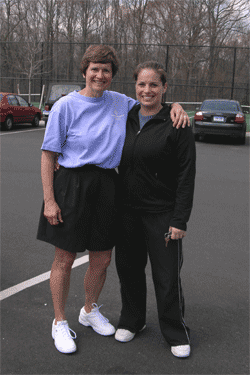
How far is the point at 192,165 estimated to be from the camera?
2.32m

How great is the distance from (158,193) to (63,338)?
110cm

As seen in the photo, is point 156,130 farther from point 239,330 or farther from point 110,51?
point 239,330

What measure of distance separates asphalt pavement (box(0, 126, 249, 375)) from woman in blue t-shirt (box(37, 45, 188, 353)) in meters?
0.21

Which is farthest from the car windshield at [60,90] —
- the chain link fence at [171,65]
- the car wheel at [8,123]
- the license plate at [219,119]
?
the chain link fence at [171,65]

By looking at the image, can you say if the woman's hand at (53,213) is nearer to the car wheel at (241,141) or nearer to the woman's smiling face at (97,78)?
the woman's smiling face at (97,78)

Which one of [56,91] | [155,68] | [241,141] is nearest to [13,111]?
[56,91]

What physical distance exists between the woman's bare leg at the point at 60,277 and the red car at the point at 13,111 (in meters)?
12.7

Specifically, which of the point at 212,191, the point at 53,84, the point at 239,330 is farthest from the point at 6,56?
the point at 239,330

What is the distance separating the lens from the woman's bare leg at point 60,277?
2.49 meters

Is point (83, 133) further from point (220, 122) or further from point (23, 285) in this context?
point (220, 122)

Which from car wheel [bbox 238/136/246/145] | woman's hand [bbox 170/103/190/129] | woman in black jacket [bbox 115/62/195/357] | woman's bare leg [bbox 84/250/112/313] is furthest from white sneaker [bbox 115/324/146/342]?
car wheel [bbox 238/136/246/145]

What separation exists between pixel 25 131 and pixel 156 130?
44.3 ft

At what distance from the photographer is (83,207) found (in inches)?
94.8

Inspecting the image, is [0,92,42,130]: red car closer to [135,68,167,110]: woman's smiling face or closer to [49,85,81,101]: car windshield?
[49,85,81,101]: car windshield
